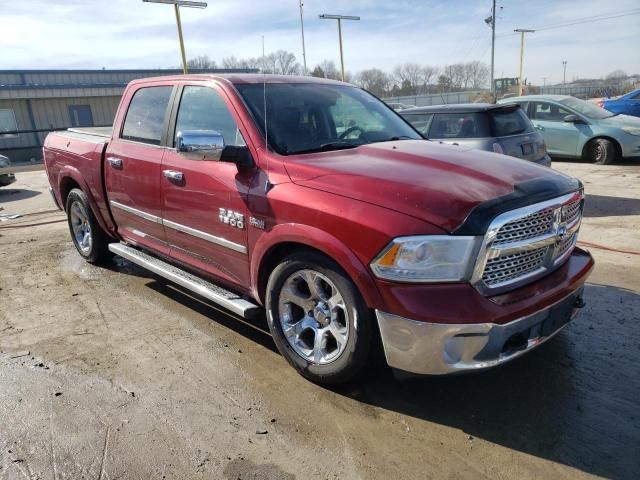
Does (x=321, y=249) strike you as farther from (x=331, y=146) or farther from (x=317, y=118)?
(x=317, y=118)

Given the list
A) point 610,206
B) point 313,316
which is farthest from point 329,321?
point 610,206

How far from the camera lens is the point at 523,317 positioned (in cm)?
264

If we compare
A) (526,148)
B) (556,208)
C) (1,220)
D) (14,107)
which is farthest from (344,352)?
(14,107)

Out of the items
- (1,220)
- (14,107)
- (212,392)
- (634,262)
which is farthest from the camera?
(14,107)

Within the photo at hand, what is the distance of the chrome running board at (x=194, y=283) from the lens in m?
3.49

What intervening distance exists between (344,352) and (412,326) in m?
0.54

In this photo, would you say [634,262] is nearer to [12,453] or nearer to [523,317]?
[523,317]

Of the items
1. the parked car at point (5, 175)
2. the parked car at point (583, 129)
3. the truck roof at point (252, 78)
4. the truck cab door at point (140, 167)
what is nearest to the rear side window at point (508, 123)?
the truck roof at point (252, 78)

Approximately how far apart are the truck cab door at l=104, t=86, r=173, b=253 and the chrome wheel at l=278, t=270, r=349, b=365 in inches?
63.8

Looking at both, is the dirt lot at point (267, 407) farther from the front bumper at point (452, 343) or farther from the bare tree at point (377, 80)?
the bare tree at point (377, 80)

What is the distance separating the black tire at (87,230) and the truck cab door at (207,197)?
176cm

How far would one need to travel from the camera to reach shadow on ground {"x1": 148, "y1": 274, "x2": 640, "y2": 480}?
2.59m

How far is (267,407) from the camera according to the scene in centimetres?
301

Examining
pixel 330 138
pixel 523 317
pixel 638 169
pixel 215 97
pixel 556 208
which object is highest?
pixel 215 97
